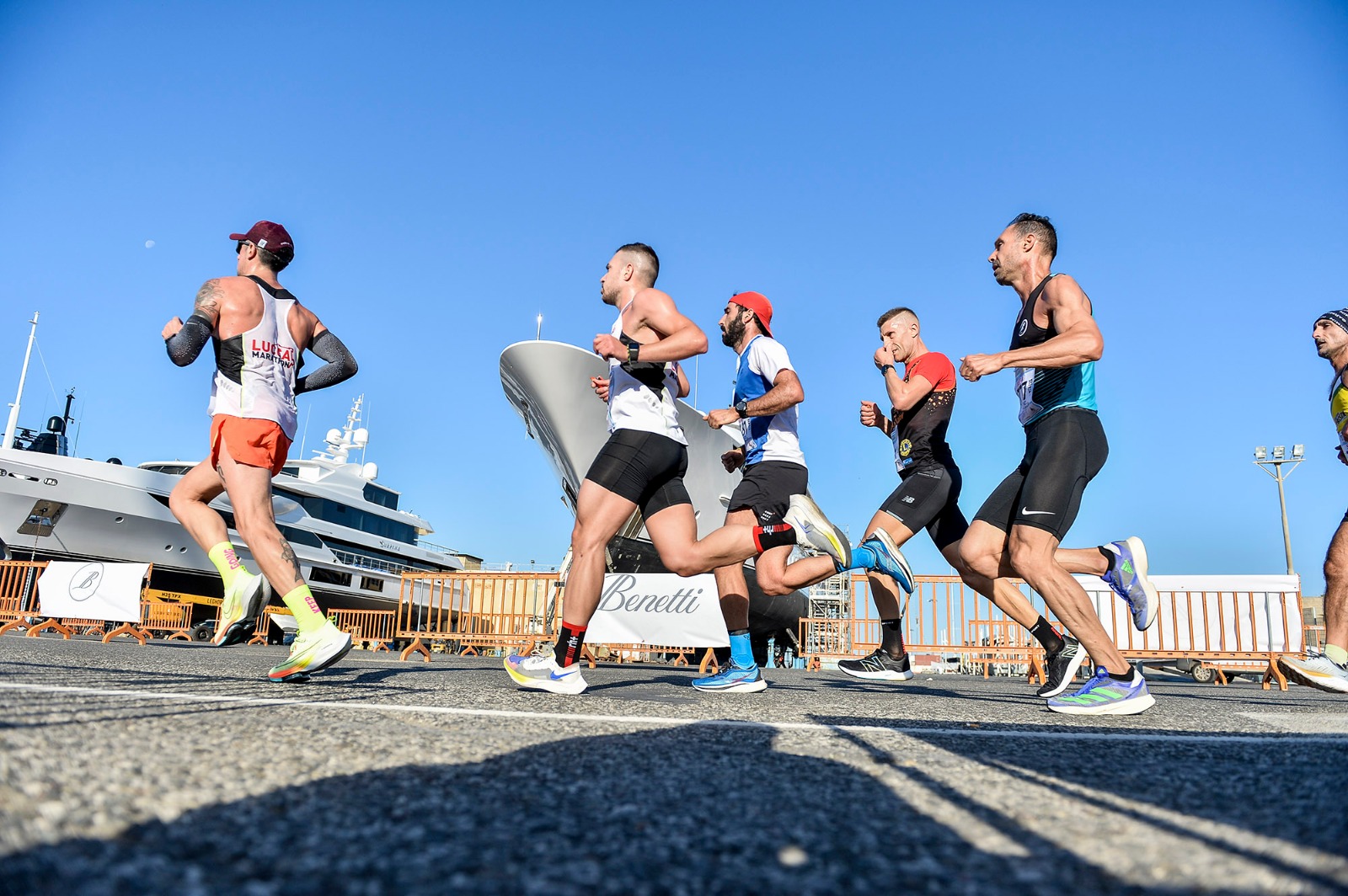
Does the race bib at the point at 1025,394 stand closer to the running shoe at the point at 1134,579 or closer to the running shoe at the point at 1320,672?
the running shoe at the point at 1134,579

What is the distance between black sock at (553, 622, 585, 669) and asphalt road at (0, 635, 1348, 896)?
1.14 m

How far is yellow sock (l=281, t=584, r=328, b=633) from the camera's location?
10.7 ft

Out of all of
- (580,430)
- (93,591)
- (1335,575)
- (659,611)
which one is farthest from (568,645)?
(580,430)

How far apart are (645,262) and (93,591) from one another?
10.6 meters

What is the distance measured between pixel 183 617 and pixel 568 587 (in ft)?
69.5

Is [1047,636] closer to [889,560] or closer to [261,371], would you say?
[889,560]

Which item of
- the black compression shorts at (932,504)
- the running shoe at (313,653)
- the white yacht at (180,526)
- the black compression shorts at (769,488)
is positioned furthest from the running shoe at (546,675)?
the white yacht at (180,526)

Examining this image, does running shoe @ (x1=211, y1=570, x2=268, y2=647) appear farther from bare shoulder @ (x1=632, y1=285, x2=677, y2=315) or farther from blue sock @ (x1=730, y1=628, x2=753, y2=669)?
blue sock @ (x1=730, y1=628, x2=753, y2=669)

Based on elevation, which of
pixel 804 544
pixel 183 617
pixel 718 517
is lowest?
pixel 183 617

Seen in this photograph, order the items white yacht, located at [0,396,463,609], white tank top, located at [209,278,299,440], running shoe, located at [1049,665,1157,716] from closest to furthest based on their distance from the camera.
Result: running shoe, located at [1049,665,1157,716] → white tank top, located at [209,278,299,440] → white yacht, located at [0,396,463,609]

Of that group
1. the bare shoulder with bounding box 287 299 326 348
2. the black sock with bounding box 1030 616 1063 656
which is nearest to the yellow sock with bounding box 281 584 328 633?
the bare shoulder with bounding box 287 299 326 348

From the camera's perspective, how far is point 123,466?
878 inches

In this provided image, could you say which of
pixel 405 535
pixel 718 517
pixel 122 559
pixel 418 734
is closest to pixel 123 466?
pixel 122 559

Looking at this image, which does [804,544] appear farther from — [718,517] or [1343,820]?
[718,517]
